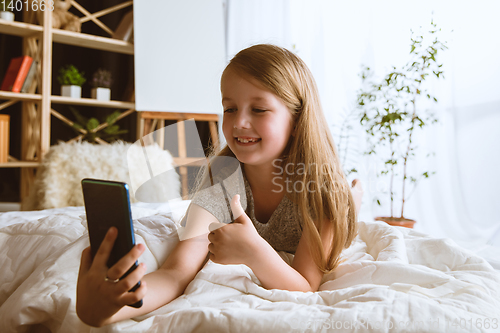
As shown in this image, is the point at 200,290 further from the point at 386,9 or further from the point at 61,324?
the point at 386,9

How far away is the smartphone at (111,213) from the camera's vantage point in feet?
1.57

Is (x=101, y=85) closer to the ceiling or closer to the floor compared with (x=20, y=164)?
closer to the ceiling

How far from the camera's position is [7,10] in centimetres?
233

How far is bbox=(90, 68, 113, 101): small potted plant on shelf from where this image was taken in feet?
8.78

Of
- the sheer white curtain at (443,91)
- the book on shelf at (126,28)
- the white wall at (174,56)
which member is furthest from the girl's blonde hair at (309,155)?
the book on shelf at (126,28)

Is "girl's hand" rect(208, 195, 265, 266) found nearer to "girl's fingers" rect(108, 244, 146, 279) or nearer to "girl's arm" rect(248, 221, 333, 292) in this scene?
"girl's arm" rect(248, 221, 333, 292)

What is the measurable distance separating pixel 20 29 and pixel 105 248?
2.40 meters

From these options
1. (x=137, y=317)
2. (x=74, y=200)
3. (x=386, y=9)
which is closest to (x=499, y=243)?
(x=386, y=9)

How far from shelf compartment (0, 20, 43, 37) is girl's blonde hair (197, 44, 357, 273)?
2038mm

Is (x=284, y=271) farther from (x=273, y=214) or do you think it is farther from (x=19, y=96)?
(x=19, y=96)

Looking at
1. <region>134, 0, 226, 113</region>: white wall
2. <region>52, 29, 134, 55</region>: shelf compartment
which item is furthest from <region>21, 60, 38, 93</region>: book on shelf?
<region>134, 0, 226, 113</region>: white wall

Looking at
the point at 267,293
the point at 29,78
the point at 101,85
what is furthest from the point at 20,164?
the point at 267,293

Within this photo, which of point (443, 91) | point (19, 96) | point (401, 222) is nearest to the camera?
point (401, 222)

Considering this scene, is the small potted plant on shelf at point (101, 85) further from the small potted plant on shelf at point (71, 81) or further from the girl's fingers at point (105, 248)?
the girl's fingers at point (105, 248)
